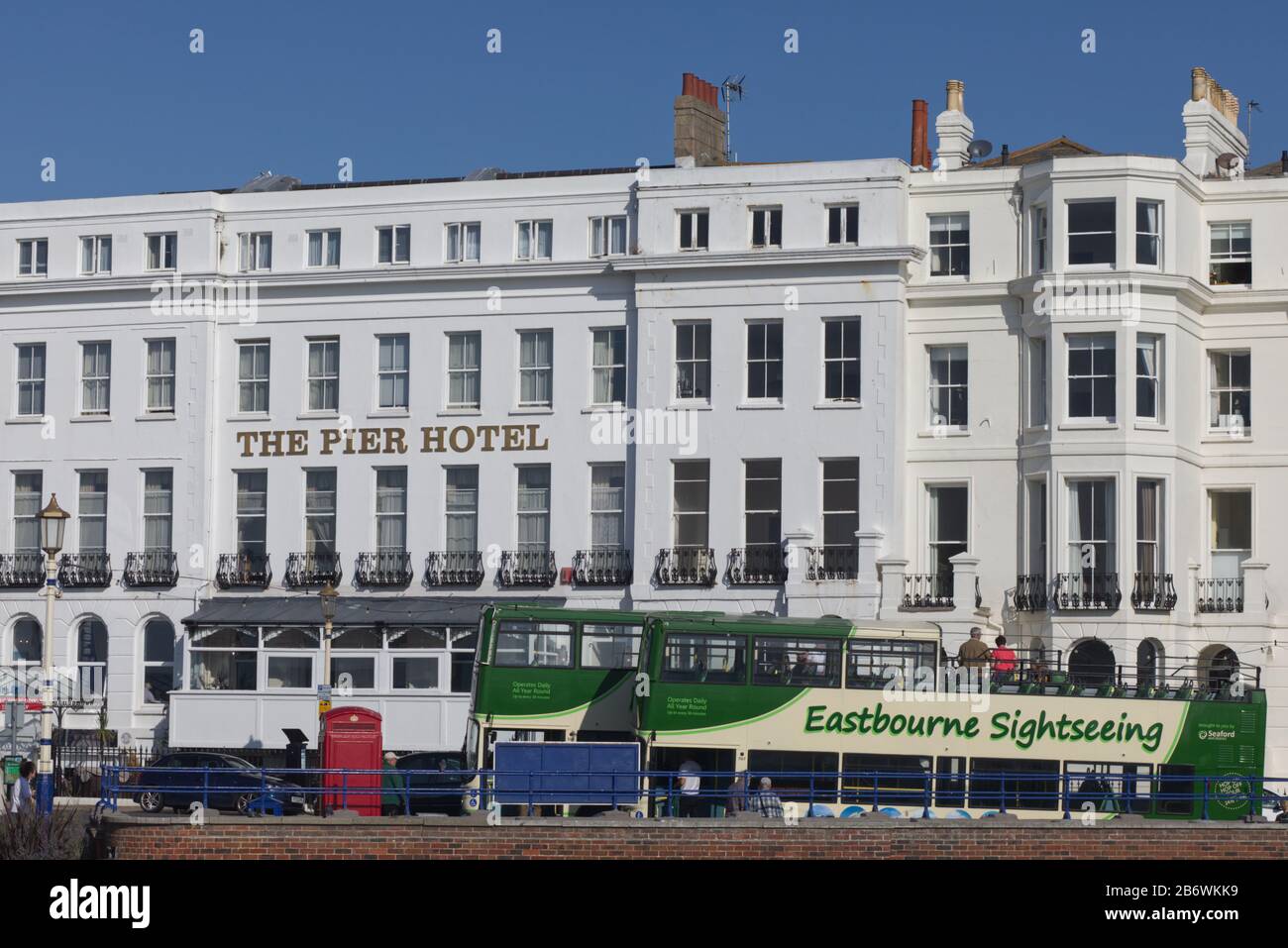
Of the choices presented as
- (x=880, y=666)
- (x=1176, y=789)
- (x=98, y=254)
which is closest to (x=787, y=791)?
(x=880, y=666)

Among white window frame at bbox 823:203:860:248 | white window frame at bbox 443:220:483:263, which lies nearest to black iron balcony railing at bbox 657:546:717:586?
white window frame at bbox 823:203:860:248

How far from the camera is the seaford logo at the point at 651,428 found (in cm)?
5041

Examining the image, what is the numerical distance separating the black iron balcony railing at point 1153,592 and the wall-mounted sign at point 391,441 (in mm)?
13553

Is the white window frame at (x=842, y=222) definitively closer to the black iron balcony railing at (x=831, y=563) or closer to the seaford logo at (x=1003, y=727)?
the black iron balcony railing at (x=831, y=563)

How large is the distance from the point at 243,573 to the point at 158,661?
2967 mm

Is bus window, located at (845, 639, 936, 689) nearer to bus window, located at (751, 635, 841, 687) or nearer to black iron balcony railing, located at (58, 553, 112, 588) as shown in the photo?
bus window, located at (751, 635, 841, 687)

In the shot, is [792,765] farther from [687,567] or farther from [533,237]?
[533,237]

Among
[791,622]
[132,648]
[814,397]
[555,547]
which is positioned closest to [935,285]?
[814,397]

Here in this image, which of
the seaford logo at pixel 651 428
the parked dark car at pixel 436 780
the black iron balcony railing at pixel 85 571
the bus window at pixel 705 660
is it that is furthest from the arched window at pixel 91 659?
the bus window at pixel 705 660

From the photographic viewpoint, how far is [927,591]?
49.0 meters

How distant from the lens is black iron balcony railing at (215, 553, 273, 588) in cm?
5234

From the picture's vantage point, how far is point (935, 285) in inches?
1986
